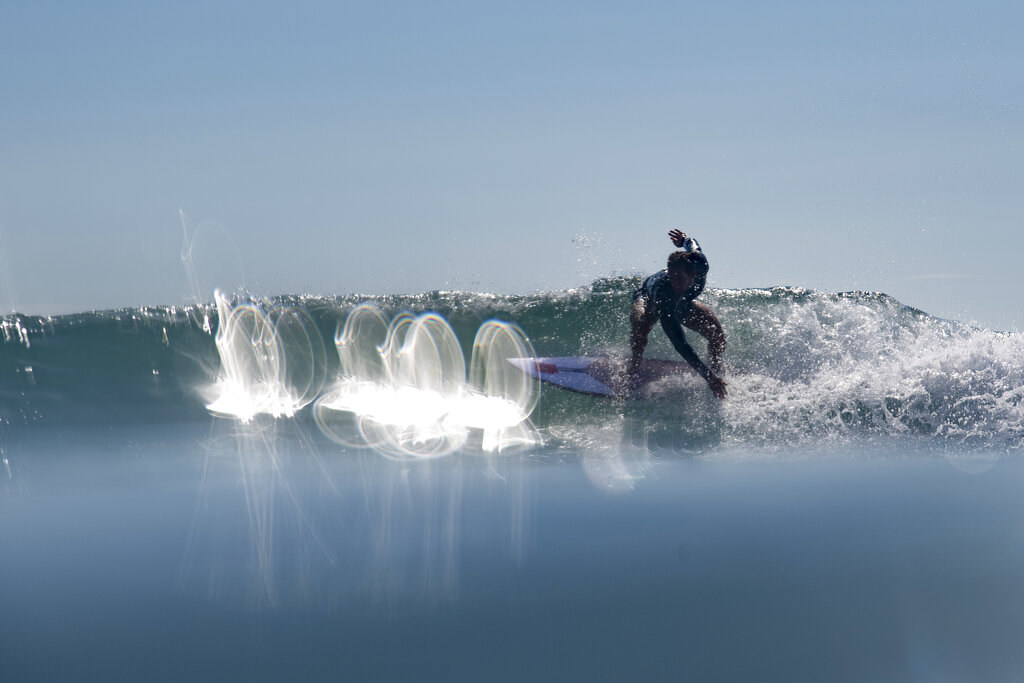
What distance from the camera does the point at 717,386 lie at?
7.12 metres

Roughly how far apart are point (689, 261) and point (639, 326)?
0.88m

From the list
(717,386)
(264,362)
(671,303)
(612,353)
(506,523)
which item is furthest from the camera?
(264,362)

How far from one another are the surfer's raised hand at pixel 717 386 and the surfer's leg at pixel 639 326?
2.82 feet

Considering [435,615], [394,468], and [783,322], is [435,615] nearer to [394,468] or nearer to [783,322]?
[394,468]

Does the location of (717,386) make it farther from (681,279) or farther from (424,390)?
(424,390)

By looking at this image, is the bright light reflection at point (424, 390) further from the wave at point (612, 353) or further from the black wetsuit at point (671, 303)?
the black wetsuit at point (671, 303)

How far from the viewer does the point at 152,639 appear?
2.79m

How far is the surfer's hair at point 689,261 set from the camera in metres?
7.20

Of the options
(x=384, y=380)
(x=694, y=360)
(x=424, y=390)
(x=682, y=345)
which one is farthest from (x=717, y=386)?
(x=384, y=380)

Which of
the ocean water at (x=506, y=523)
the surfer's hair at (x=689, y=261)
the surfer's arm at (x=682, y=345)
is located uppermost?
the surfer's hair at (x=689, y=261)

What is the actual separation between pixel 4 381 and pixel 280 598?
857cm

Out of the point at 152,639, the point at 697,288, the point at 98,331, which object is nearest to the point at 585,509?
the point at 152,639

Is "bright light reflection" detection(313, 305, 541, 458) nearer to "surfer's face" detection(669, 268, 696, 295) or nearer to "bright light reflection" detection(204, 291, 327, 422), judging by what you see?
"bright light reflection" detection(204, 291, 327, 422)

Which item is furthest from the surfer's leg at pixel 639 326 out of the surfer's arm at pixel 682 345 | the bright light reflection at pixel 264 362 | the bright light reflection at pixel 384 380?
the bright light reflection at pixel 264 362
